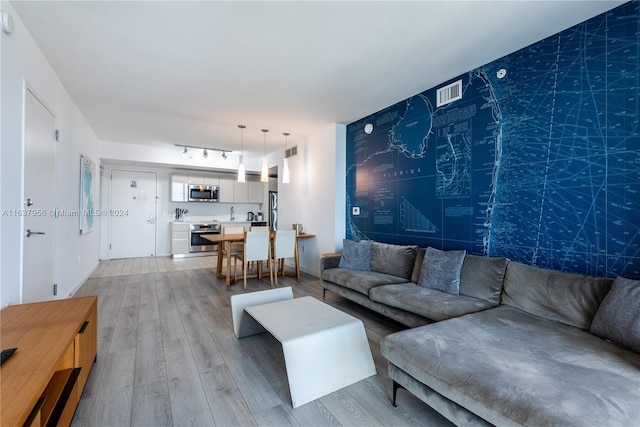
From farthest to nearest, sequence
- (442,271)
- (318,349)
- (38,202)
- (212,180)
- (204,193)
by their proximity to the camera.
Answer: (212,180) → (204,193) → (442,271) → (38,202) → (318,349)

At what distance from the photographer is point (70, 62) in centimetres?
275

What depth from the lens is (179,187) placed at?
23.0ft

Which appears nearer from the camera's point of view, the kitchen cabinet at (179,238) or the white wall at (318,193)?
the white wall at (318,193)

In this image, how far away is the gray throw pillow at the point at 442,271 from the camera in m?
2.58

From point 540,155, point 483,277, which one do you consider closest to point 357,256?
point 483,277

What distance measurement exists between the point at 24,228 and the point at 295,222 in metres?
4.07

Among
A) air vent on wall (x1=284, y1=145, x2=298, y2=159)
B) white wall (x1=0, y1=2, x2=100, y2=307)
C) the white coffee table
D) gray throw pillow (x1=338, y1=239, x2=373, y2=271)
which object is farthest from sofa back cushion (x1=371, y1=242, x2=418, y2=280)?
white wall (x1=0, y1=2, x2=100, y2=307)

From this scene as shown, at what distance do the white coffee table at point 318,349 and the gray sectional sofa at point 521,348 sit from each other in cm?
32

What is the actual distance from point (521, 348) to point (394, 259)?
1825 millimetres

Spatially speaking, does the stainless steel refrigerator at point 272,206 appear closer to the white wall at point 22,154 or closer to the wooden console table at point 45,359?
the white wall at point 22,154

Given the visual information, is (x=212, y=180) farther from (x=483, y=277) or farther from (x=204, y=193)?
(x=483, y=277)

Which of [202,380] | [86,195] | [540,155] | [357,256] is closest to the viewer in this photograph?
[202,380]

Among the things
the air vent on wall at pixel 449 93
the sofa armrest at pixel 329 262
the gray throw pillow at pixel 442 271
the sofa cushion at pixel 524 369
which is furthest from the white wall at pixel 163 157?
the sofa cushion at pixel 524 369

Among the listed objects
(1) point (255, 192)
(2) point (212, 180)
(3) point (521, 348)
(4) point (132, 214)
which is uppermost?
(2) point (212, 180)
